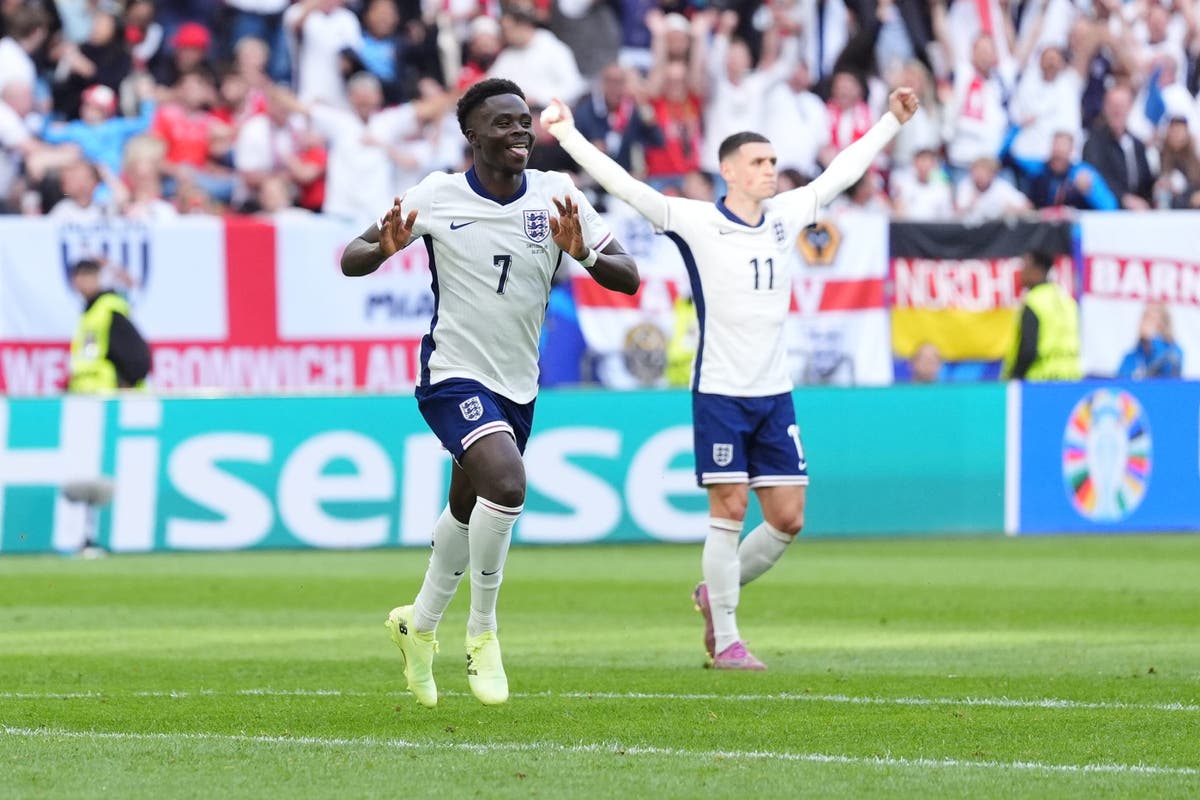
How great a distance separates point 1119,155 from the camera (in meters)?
23.7

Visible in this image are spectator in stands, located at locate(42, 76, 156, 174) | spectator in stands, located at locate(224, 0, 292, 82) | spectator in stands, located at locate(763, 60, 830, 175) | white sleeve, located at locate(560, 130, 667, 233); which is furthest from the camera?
spectator in stands, located at locate(763, 60, 830, 175)

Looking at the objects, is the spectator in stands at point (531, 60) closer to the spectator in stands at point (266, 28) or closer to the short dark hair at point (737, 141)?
the spectator in stands at point (266, 28)

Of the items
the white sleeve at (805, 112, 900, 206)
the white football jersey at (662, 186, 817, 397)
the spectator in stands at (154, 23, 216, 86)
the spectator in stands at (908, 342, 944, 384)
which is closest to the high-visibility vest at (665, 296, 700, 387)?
the spectator in stands at (908, 342, 944, 384)

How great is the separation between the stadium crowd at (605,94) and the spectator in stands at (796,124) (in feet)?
0.09

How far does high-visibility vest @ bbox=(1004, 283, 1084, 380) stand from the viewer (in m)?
18.8

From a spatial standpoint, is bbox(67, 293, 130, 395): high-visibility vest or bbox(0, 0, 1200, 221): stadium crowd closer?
bbox(67, 293, 130, 395): high-visibility vest

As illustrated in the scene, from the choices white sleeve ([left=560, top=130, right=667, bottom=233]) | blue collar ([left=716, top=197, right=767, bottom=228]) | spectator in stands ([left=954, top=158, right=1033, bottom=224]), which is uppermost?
spectator in stands ([left=954, top=158, right=1033, bottom=224])

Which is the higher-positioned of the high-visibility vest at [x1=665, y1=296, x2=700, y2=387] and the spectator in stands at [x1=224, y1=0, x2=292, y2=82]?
the spectator in stands at [x1=224, y1=0, x2=292, y2=82]

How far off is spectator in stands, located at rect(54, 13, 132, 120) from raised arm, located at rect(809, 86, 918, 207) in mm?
12398

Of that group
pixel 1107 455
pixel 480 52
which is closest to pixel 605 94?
pixel 480 52

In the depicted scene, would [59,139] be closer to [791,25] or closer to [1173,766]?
[791,25]

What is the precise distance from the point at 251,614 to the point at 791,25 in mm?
12352

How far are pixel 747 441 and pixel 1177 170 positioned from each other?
14.8 m

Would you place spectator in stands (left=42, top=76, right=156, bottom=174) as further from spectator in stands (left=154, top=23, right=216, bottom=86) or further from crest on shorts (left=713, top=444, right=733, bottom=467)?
crest on shorts (left=713, top=444, right=733, bottom=467)
